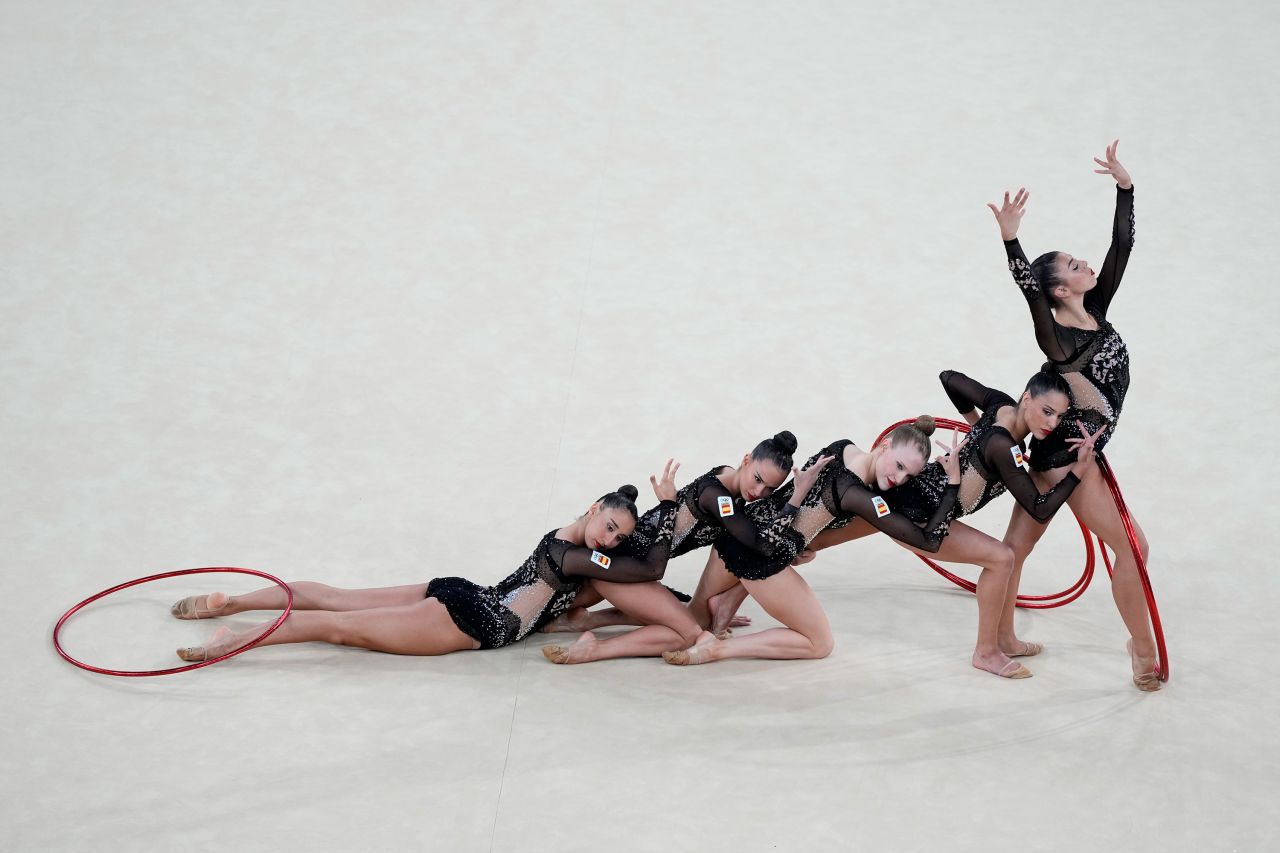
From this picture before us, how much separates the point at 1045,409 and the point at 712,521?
3.87 ft

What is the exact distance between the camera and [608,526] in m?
4.45

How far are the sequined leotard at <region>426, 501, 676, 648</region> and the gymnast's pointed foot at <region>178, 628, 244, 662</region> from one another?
2.21 feet

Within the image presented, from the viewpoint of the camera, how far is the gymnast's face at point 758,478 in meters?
4.41

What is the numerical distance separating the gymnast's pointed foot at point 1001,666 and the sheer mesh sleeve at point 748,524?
0.85 metres

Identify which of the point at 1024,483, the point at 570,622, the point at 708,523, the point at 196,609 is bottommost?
→ the point at 570,622

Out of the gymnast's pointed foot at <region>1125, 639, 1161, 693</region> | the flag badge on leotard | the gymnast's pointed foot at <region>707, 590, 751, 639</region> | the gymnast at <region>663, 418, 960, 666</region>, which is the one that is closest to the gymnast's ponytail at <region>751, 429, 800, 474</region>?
the gymnast at <region>663, 418, 960, 666</region>

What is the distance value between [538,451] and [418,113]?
303cm

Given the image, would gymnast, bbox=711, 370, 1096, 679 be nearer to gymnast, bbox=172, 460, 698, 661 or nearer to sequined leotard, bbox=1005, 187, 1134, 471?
sequined leotard, bbox=1005, 187, 1134, 471

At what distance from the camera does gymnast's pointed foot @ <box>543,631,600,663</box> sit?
454 centimetres

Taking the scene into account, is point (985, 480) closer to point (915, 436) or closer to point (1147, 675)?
point (915, 436)

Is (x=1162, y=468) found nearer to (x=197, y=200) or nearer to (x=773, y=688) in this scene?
(x=773, y=688)

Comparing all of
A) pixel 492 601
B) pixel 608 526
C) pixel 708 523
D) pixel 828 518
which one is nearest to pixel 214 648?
pixel 492 601

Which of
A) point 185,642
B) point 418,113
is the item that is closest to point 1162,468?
point 185,642

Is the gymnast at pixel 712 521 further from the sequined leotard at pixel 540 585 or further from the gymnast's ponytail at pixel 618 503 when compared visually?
the gymnast's ponytail at pixel 618 503
